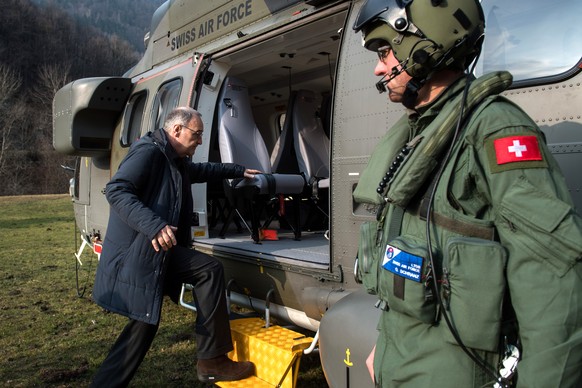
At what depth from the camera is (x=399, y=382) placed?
1.50 metres

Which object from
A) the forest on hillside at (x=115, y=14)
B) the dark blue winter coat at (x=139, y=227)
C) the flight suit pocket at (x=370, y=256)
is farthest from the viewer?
the forest on hillside at (x=115, y=14)

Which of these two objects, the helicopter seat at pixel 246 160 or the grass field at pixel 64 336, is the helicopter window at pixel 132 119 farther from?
the grass field at pixel 64 336

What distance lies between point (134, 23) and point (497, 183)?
121499 mm

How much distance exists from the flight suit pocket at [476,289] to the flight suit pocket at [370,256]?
0.35m

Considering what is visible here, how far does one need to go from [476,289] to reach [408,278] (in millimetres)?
185

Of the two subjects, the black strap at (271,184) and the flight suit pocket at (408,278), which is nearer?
the flight suit pocket at (408,278)

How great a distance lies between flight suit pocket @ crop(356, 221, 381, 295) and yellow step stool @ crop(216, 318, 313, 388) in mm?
1738

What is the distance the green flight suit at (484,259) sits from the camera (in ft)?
3.91

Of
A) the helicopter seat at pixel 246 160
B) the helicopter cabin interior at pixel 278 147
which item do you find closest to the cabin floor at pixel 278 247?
the helicopter cabin interior at pixel 278 147

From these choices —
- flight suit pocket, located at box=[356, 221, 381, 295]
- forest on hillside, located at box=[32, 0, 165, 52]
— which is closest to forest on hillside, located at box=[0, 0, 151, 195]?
forest on hillside, located at box=[32, 0, 165, 52]

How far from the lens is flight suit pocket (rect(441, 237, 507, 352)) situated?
127cm

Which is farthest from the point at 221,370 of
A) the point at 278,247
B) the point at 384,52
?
the point at 384,52

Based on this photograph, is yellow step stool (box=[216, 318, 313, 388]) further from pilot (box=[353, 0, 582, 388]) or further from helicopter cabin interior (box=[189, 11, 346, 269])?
pilot (box=[353, 0, 582, 388])

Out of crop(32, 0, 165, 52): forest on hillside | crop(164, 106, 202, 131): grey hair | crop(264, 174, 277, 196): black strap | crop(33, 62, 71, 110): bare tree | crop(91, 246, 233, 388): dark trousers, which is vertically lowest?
crop(91, 246, 233, 388): dark trousers
